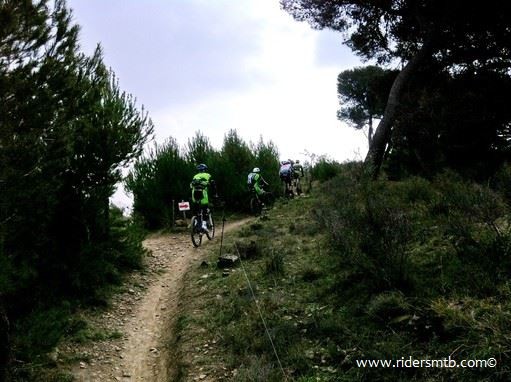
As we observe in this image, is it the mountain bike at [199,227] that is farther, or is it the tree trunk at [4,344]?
the mountain bike at [199,227]

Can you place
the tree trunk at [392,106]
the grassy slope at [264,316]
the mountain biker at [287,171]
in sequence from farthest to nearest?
the mountain biker at [287,171], the tree trunk at [392,106], the grassy slope at [264,316]

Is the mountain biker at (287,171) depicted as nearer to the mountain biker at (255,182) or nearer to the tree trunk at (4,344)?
the mountain biker at (255,182)

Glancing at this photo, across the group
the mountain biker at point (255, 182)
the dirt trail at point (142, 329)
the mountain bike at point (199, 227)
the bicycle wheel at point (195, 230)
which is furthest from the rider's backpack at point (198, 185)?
the mountain biker at point (255, 182)

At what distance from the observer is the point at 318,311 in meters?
5.77

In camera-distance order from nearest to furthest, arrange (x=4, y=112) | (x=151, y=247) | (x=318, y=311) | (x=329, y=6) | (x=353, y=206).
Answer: (x=4, y=112), (x=318, y=311), (x=353, y=206), (x=151, y=247), (x=329, y=6)

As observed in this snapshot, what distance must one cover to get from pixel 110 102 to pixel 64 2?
3.57 m

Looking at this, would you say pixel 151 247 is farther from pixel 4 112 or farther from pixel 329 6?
pixel 329 6

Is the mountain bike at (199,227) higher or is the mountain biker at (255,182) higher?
the mountain biker at (255,182)

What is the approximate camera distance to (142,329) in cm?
709

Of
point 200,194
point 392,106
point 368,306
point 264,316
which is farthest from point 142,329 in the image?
point 392,106

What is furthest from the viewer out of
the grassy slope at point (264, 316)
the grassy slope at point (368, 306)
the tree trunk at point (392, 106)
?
the tree trunk at point (392, 106)

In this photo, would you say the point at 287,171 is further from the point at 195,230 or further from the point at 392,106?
the point at 195,230

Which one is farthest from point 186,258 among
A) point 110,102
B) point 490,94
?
point 490,94

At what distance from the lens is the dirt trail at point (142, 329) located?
5.71 m
